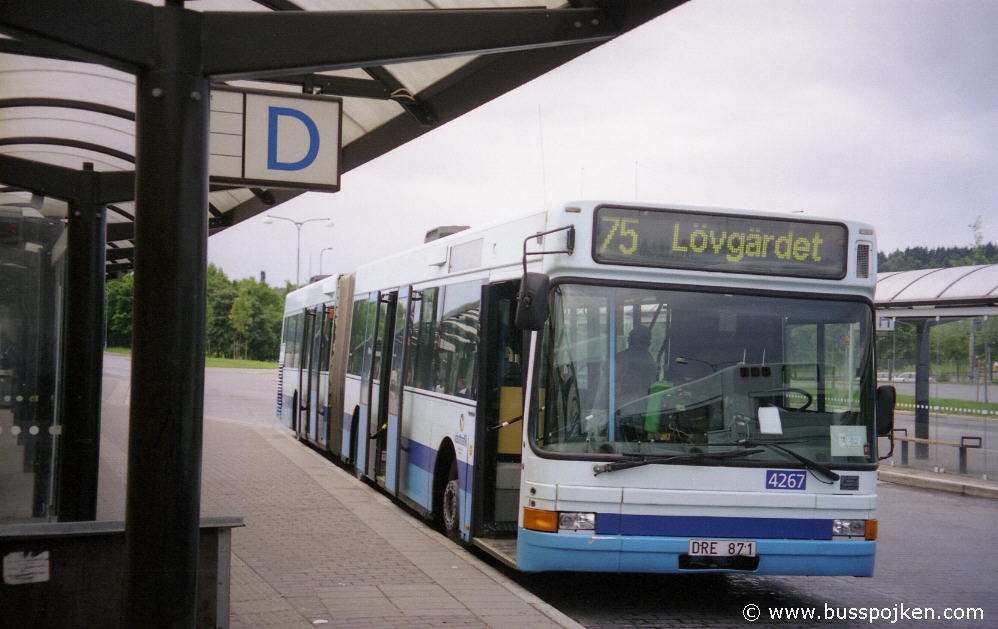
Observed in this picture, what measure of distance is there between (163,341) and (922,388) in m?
16.9

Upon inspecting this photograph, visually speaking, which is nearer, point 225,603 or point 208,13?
point 208,13

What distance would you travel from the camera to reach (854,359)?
26.4ft

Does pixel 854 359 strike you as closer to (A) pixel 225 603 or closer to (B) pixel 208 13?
(A) pixel 225 603

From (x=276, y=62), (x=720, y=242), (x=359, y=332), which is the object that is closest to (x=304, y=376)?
(x=359, y=332)

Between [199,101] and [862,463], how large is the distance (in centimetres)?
554

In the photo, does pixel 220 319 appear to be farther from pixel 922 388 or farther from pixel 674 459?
pixel 674 459

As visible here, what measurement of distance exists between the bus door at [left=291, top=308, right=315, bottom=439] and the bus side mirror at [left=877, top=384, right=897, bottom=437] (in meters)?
13.1

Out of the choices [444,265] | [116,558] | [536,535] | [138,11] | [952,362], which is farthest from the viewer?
[952,362]

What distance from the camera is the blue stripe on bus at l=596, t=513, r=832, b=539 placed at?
24.8ft

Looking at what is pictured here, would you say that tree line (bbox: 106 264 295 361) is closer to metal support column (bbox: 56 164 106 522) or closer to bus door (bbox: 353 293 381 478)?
bus door (bbox: 353 293 381 478)

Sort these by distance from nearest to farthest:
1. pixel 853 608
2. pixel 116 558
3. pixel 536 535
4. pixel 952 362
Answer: pixel 116 558, pixel 536 535, pixel 853 608, pixel 952 362

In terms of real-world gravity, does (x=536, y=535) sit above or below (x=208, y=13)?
below

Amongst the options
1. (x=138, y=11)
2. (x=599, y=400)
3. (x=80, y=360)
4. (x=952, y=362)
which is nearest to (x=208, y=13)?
(x=138, y=11)

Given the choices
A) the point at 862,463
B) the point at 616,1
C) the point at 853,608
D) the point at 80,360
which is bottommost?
the point at 853,608
